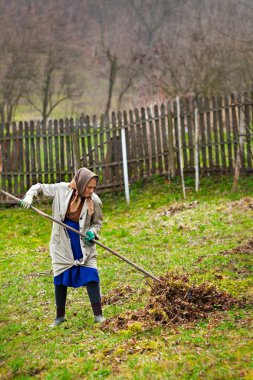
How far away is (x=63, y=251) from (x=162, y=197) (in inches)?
292

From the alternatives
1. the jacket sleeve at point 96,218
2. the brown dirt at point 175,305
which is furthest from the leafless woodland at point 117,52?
the brown dirt at point 175,305

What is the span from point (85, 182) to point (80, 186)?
0.28ft

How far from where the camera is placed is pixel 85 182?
268 inches

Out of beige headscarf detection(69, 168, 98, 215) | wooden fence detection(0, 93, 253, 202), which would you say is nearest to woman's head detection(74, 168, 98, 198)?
beige headscarf detection(69, 168, 98, 215)

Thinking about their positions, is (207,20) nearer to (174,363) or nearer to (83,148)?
(83,148)

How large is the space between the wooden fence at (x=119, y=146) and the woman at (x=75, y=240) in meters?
7.96

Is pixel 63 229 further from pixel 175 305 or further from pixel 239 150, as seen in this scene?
pixel 239 150

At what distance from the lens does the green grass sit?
5.61m

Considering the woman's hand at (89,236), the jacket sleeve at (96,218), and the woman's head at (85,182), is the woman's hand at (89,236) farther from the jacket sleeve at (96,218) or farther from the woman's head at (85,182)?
the woman's head at (85,182)

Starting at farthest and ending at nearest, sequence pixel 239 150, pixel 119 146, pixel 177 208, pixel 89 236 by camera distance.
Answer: pixel 119 146 < pixel 239 150 < pixel 177 208 < pixel 89 236

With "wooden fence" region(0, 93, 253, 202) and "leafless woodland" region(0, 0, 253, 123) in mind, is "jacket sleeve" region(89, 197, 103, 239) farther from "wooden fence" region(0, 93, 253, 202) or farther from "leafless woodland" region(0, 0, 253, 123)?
"leafless woodland" region(0, 0, 253, 123)

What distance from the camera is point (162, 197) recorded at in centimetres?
1426

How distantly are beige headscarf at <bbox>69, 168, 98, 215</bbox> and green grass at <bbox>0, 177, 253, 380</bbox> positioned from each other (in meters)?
1.39

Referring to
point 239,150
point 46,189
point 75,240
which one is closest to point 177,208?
point 239,150
